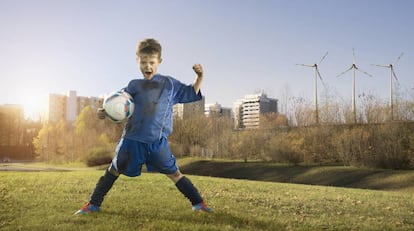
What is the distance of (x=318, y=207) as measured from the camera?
269 inches

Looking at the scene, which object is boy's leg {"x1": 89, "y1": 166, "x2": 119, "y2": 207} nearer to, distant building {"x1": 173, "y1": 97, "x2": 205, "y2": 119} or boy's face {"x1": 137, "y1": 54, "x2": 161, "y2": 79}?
boy's face {"x1": 137, "y1": 54, "x2": 161, "y2": 79}

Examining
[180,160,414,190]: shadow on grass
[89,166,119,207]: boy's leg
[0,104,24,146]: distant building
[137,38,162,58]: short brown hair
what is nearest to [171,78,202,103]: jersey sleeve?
[137,38,162,58]: short brown hair

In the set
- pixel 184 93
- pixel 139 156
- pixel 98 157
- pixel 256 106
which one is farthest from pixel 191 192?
pixel 256 106

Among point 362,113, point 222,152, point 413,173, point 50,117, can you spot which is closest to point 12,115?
point 50,117

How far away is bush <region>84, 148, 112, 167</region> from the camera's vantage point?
120 feet

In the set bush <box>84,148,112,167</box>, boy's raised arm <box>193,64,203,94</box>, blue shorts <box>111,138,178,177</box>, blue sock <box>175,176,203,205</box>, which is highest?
boy's raised arm <box>193,64,203,94</box>

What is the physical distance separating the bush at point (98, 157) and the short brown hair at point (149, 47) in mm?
32053

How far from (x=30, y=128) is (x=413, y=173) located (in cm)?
4921

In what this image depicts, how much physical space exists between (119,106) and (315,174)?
2123cm

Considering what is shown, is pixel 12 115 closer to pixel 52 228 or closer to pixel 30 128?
pixel 30 128

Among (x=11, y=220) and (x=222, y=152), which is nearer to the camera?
(x=11, y=220)

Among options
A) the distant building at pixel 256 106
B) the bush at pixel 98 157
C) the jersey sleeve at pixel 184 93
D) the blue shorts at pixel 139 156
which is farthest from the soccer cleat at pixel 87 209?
the distant building at pixel 256 106

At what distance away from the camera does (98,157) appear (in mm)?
36438

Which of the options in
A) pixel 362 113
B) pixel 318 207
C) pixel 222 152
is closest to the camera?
pixel 318 207
